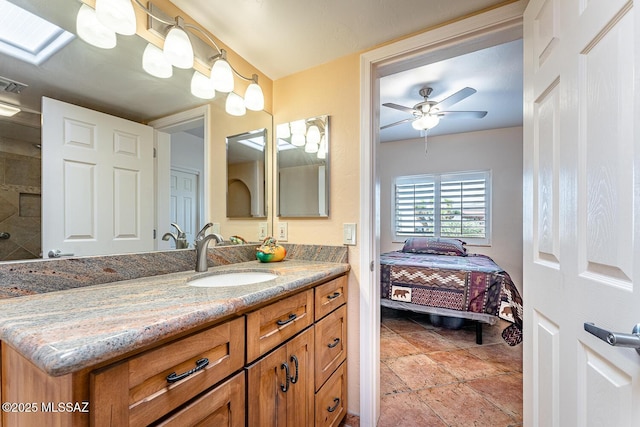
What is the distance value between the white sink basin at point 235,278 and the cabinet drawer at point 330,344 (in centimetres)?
35

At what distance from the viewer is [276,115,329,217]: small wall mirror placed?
5.36 feet

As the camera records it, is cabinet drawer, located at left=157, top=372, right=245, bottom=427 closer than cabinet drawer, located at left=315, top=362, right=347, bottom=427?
Yes

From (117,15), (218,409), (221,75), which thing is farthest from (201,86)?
(218,409)

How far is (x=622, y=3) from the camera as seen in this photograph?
1.89 feet

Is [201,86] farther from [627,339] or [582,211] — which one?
[627,339]

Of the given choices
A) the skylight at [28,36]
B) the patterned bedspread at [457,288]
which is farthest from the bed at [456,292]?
the skylight at [28,36]

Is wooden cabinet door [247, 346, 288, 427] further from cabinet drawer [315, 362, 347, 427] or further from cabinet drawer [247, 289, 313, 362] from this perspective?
cabinet drawer [315, 362, 347, 427]

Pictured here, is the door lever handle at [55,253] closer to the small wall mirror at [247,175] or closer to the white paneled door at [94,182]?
the white paneled door at [94,182]

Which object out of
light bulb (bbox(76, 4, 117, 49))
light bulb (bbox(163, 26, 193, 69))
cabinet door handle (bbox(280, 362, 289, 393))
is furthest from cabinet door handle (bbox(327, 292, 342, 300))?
light bulb (bbox(76, 4, 117, 49))

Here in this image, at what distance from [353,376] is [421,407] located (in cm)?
56

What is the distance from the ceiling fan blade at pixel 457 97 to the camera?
2264 mm

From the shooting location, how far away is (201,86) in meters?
1.41

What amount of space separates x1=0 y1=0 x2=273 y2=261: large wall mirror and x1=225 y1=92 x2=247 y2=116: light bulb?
0.05 m

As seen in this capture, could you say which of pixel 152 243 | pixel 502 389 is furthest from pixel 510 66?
pixel 152 243
